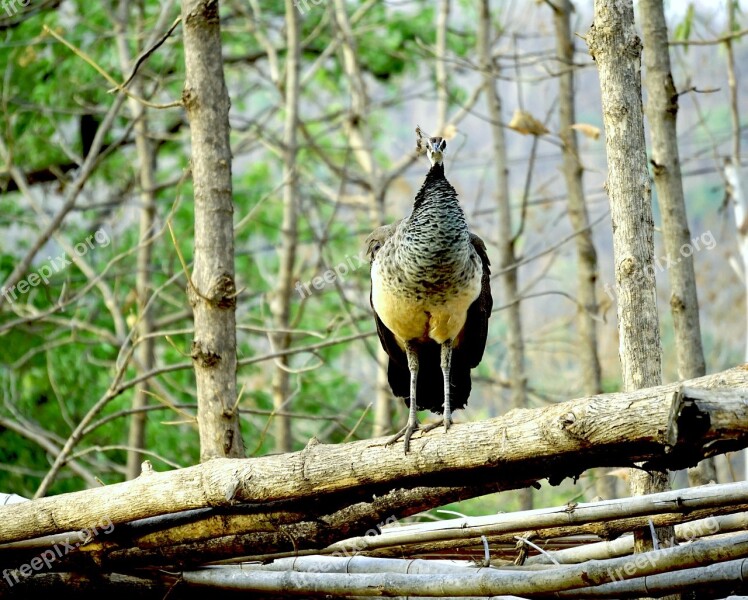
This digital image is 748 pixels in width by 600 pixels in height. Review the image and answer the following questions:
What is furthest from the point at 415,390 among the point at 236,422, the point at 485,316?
the point at 236,422

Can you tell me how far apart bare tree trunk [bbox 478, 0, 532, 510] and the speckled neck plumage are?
8.26 feet

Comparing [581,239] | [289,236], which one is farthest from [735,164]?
[289,236]

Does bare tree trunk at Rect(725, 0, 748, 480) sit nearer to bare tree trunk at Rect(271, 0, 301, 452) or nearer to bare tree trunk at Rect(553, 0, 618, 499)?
bare tree trunk at Rect(553, 0, 618, 499)

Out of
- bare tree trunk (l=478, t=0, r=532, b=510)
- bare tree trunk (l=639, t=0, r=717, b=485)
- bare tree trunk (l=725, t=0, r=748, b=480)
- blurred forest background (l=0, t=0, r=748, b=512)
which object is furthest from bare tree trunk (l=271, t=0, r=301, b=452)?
bare tree trunk (l=639, t=0, r=717, b=485)

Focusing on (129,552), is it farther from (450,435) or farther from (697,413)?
(697,413)

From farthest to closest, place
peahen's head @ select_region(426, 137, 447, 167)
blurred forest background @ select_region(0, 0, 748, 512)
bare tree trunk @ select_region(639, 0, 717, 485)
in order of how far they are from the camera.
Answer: blurred forest background @ select_region(0, 0, 748, 512)
bare tree trunk @ select_region(639, 0, 717, 485)
peahen's head @ select_region(426, 137, 447, 167)

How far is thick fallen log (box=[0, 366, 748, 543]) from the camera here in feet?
7.00

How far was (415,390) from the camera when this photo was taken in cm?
437

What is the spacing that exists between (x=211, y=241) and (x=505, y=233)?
3283mm

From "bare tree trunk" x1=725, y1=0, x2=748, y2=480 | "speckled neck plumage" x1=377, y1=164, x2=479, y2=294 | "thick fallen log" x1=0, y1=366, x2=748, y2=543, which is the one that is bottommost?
"thick fallen log" x1=0, y1=366, x2=748, y2=543

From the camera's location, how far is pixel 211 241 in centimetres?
413

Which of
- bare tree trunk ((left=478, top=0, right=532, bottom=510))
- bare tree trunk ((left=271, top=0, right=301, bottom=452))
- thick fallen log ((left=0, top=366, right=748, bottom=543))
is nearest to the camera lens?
thick fallen log ((left=0, top=366, right=748, bottom=543))

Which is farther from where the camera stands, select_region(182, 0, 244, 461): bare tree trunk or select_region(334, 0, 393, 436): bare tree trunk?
select_region(334, 0, 393, 436): bare tree trunk

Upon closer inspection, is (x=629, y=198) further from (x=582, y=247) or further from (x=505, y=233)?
(x=505, y=233)
